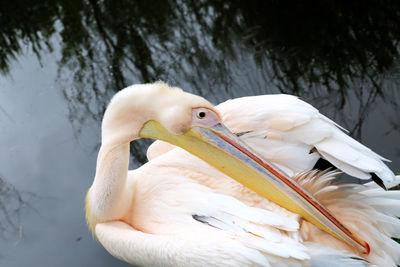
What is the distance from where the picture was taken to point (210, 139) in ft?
7.39

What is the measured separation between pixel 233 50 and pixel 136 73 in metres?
0.99

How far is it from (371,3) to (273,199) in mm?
3256

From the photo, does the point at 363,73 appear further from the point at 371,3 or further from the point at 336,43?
the point at 371,3

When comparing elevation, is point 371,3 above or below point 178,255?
above

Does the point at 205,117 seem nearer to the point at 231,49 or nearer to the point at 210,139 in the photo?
the point at 210,139

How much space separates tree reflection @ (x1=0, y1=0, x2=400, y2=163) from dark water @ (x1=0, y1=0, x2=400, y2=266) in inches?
0.5

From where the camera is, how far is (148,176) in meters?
2.71

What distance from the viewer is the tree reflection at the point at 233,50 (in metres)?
4.23

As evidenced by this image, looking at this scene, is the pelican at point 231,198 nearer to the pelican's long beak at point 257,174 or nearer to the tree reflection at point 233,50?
the pelican's long beak at point 257,174

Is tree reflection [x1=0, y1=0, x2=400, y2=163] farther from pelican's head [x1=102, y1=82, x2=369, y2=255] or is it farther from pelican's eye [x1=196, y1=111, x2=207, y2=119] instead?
pelican's eye [x1=196, y1=111, x2=207, y2=119]

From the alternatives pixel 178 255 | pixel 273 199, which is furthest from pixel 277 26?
pixel 178 255

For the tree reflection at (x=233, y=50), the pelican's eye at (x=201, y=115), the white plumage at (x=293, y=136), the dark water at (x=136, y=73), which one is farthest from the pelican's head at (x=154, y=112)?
the tree reflection at (x=233, y=50)

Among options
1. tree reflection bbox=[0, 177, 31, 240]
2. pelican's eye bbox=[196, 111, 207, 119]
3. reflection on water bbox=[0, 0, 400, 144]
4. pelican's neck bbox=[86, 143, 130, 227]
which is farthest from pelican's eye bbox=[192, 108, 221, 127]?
tree reflection bbox=[0, 177, 31, 240]

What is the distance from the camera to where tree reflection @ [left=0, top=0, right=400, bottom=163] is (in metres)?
4.23
